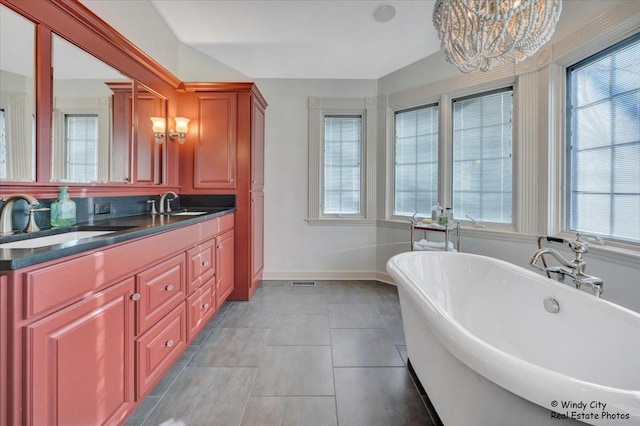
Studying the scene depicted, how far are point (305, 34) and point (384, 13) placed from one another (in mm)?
792

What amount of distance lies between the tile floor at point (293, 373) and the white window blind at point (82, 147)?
55.4 inches

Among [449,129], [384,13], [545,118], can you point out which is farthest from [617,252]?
[384,13]

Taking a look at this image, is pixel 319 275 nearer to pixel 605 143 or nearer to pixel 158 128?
pixel 158 128

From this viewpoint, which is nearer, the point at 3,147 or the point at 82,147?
the point at 3,147

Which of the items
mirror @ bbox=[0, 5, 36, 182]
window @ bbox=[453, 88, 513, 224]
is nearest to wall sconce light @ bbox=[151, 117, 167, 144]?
mirror @ bbox=[0, 5, 36, 182]

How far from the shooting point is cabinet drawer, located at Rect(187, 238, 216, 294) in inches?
78.9

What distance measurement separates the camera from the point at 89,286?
109cm

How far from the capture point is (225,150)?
116 inches

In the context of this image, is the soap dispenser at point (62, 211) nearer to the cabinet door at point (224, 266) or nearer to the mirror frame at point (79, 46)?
the mirror frame at point (79, 46)

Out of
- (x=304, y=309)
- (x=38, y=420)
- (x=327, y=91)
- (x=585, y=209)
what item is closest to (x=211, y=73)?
(x=327, y=91)

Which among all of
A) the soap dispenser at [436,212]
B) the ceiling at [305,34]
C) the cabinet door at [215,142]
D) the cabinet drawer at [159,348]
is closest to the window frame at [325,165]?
the ceiling at [305,34]

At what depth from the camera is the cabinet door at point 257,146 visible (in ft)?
9.99

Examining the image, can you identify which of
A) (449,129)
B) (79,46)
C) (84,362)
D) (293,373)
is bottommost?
(293,373)

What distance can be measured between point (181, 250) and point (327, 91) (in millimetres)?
2774
